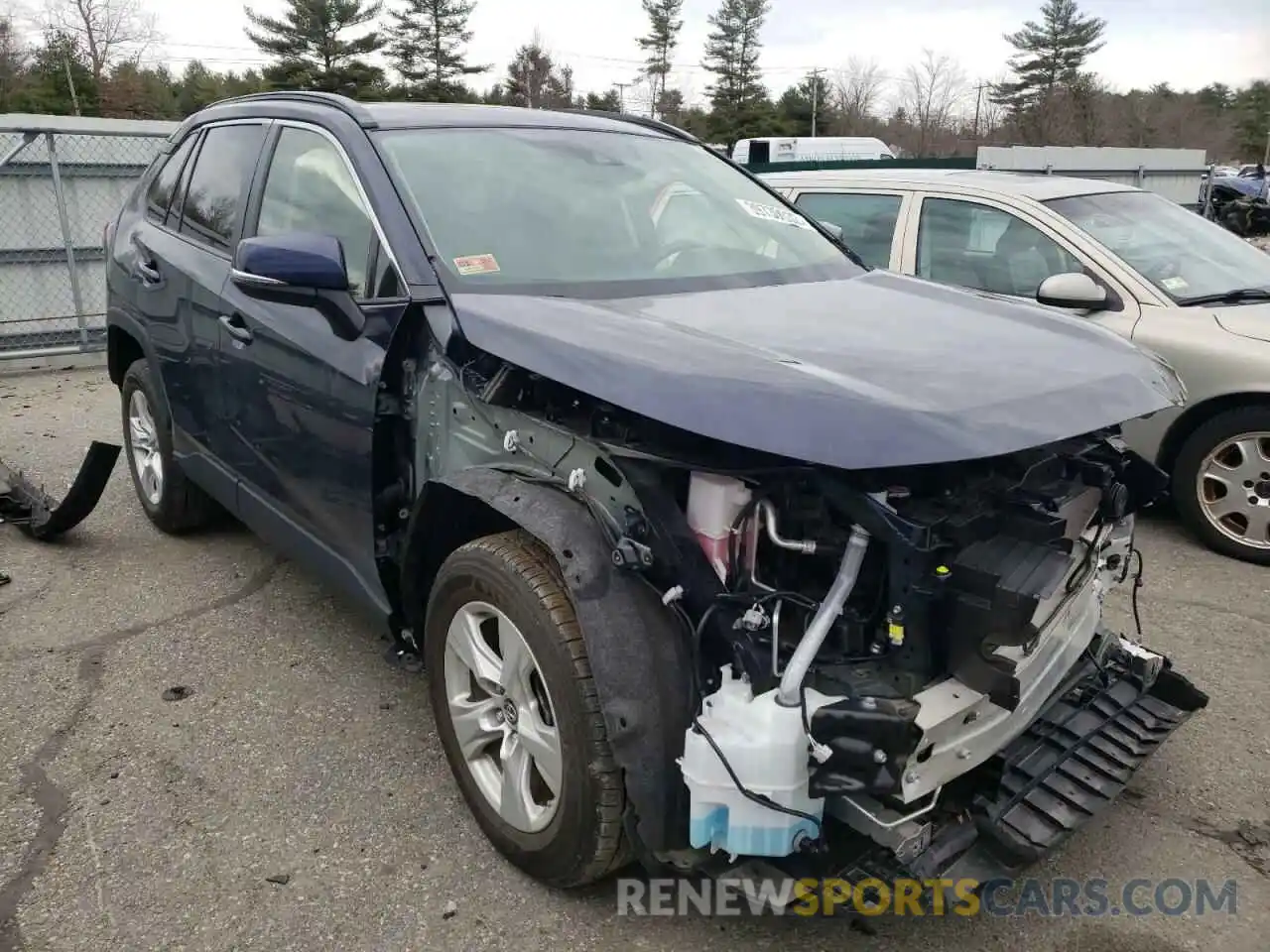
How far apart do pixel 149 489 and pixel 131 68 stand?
166 feet

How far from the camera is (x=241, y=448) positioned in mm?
3689

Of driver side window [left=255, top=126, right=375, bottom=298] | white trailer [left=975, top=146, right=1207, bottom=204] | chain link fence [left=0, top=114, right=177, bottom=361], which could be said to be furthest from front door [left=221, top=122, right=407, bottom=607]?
white trailer [left=975, top=146, right=1207, bottom=204]

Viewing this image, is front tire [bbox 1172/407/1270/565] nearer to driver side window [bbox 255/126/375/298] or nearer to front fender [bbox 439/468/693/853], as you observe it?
front fender [bbox 439/468/693/853]

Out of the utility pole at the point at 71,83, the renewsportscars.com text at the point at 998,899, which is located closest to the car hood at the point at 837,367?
the renewsportscars.com text at the point at 998,899

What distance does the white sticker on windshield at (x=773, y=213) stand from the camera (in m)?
3.70

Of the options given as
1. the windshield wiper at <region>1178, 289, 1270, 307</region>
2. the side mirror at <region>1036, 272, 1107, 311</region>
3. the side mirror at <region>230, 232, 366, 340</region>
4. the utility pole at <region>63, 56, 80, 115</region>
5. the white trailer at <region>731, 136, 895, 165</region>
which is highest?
the utility pole at <region>63, 56, 80, 115</region>

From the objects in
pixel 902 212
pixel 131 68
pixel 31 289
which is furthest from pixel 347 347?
pixel 131 68

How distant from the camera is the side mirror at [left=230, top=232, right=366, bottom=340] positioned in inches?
105

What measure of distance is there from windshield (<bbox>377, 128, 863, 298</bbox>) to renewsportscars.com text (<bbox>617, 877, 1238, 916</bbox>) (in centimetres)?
160

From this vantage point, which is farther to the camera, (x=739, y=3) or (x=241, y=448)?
(x=739, y=3)

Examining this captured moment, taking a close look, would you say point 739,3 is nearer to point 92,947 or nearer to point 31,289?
point 31,289

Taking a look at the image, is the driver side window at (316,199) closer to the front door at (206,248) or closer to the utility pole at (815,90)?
the front door at (206,248)

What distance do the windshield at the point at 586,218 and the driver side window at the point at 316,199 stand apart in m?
0.18

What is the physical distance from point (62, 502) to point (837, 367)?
4130 mm
